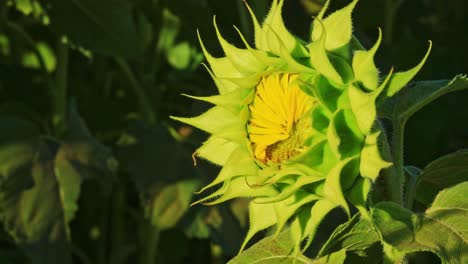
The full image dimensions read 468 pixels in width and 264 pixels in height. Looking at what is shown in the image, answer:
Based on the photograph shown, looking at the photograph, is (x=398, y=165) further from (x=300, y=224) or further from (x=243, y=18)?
(x=243, y=18)

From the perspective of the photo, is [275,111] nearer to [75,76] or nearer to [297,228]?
[297,228]

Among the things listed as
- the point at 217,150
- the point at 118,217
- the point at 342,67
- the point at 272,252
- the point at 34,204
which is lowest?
the point at 118,217

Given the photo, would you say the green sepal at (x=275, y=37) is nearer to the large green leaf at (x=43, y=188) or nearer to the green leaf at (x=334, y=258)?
the green leaf at (x=334, y=258)

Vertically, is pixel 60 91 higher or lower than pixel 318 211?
lower

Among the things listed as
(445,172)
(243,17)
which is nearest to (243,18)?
(243,17)

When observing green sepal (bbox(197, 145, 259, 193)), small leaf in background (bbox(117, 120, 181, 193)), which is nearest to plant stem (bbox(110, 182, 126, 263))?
small leaf in background (bbox(117, 120, 181, 193))

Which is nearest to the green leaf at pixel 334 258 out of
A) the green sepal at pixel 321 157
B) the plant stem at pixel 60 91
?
the green sepal at pixel 321 157
